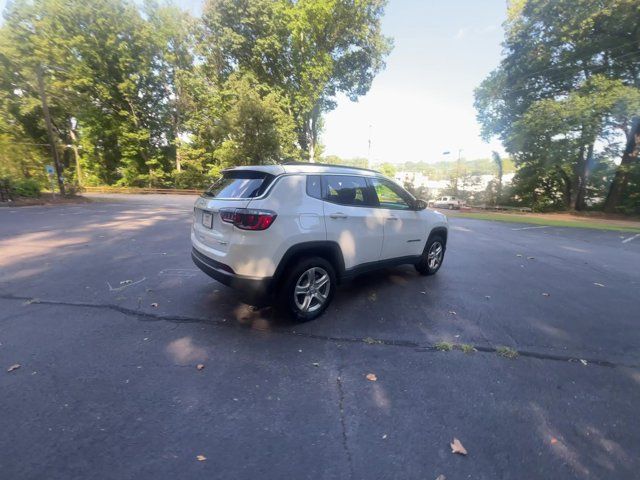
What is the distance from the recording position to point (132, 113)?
117 ft

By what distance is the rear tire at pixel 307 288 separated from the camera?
11.1ft

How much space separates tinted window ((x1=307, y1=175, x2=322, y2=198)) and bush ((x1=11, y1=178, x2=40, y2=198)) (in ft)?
67.7

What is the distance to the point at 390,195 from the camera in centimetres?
467

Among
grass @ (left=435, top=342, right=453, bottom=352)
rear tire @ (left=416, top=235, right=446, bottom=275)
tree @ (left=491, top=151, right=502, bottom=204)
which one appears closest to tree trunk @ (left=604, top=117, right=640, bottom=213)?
tree @ (left=491, top=151, right=502, bottom=204)

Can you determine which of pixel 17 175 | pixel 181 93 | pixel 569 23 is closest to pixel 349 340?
pixel 17 175

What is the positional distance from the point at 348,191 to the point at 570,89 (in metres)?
32.4

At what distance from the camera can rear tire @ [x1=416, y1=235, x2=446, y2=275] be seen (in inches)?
210

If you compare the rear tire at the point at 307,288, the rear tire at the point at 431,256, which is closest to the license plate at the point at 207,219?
the rear tire at the point at 307,288

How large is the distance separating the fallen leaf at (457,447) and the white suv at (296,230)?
196 centimetres

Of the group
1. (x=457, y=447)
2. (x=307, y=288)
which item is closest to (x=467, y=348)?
(x=457, y=447)

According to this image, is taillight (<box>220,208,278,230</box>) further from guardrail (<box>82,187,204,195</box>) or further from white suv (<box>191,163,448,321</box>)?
guardrail (<box>82,187,204,195</box>)

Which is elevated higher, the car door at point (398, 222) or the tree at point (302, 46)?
the tree at point (302, 46)

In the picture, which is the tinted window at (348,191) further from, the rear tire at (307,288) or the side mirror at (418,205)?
the side mirror at (418,205)

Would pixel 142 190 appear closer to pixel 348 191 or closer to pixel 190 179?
pixel 190 179
